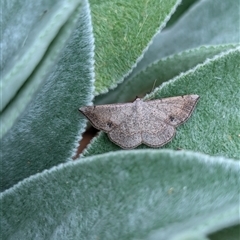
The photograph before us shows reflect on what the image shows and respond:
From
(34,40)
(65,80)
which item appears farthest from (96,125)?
(34,40)

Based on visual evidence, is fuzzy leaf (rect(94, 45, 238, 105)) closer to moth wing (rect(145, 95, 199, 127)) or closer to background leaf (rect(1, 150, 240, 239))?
moth wing (rect(145, 95, 199, 127))

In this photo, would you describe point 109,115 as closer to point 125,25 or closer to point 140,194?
point 125,25

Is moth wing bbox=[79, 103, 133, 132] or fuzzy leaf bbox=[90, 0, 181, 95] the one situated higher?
fuzzy leaf bbox=[90, 0, 181, 95]

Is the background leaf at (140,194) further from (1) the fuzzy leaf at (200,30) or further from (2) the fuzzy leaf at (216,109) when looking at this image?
(1) the fuzzy leaf at (200,30)

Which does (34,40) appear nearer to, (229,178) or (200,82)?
(229,178)

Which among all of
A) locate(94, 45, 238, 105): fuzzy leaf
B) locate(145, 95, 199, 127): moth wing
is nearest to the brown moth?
locate(145, 95, 199, 127): moth wing

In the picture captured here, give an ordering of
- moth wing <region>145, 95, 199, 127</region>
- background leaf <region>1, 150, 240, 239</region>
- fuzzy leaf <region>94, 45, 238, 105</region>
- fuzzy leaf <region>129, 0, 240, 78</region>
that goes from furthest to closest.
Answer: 1. fuzzy leaf <region>129, 0, 240, 78</region>
2. fuzzy leaf <region>94, 45, 238, 105</region>
3. moth wing <region>145, 95, 199, 127</region>
4. background leaf <region>1, 150, 240, 239</region>

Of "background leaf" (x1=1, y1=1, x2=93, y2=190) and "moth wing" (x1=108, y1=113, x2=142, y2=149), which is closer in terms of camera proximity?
"background leaf" (x1=1, y1=1, x2=93, y2=190)
